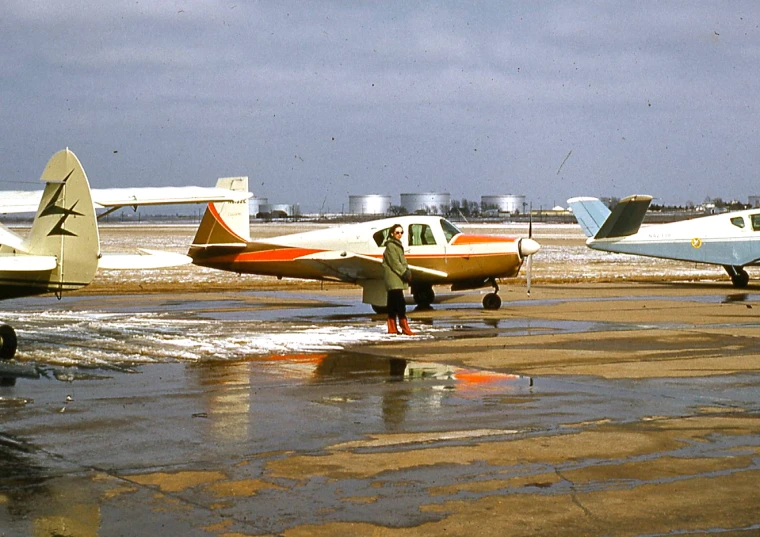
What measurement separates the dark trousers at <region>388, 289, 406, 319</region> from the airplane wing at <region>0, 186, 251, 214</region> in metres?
3.08

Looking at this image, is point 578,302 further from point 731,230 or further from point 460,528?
point 460,528

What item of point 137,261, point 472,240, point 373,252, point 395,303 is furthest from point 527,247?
point 137,261

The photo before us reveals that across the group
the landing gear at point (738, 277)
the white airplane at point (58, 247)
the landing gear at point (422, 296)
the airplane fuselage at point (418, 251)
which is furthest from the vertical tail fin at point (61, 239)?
the landing gear at point (738, 277)

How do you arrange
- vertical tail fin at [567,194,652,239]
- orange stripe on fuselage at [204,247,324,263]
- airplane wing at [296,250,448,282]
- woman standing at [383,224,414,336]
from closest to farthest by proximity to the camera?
woman standing at [383,224,414,336] < airplane wing at [296,250,448,282] < orange stripe on fuselage at [204,247,324,263] < vertical tail fin at [567,194,652,239]

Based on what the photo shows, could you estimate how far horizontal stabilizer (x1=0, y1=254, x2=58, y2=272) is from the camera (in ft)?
42.2

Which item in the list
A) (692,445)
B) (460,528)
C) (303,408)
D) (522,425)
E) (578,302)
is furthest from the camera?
(578,302)

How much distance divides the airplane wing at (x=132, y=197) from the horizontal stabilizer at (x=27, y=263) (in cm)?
178

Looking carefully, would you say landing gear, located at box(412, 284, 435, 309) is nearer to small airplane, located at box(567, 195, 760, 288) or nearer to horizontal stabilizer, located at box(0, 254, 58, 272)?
small airplane, located at box(567, 195, 760, 288)

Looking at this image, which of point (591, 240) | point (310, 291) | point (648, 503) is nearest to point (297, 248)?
point (310, 291)

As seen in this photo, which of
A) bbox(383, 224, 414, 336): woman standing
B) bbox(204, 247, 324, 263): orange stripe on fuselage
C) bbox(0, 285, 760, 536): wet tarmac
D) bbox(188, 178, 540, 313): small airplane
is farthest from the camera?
bbox(204, 247, 324, 263): orange stripe on fuselage

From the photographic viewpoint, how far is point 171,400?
10555 millimetres

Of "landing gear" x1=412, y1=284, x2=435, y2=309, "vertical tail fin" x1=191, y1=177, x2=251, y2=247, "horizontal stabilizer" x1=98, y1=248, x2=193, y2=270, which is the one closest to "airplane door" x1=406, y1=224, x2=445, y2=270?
"landing gear" x1=412, y1=284, x2=435, y2=309

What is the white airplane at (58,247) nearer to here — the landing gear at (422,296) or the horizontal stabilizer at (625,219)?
the landing gear at (422,296)

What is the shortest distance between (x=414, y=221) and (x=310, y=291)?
22.5ft
